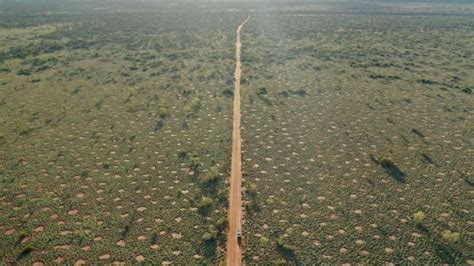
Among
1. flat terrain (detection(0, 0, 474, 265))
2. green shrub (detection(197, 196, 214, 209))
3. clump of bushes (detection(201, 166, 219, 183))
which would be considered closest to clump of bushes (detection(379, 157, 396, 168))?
flat terrain (detection(0, 0, 474, 265))


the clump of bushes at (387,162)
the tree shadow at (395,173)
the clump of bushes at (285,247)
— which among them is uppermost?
the clump of bushes at (387,162)

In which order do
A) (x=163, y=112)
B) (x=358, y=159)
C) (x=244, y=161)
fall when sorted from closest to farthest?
1. (x=244, y=161)
2. (x=358, y=159)
3. (x=163, y=112)

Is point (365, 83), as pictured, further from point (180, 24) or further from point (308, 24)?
point (180, 24)

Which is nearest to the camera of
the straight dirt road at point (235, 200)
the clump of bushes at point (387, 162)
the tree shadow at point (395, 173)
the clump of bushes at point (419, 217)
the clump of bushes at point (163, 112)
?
the straight dirt road at point (235, 200)

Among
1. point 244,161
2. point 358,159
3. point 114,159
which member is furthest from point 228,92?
point 358,159

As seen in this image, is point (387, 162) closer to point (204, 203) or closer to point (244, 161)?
point (244, 161)

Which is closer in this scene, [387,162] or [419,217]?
[419,217]

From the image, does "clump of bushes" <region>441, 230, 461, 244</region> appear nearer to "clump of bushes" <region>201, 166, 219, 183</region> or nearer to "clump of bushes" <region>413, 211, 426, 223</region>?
"clump of bushes" <region>413, 211, 426, 223</region>

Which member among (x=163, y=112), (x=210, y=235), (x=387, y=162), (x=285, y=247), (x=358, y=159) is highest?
(x=163, y=112)

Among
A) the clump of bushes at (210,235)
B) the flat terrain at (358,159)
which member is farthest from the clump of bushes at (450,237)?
the clump of bushes at (210,235)

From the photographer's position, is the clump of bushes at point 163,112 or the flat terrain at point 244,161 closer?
the flat terrain at point 244,161

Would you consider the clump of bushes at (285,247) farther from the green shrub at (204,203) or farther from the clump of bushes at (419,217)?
the clump of bushes at (419,217)
